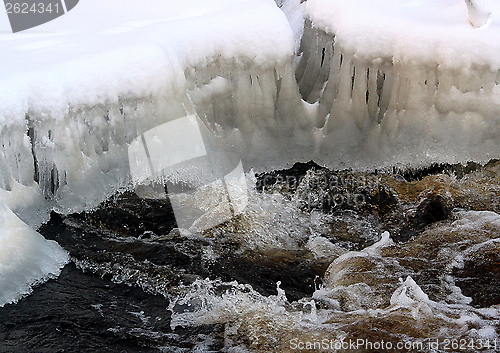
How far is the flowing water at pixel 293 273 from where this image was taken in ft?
9.03

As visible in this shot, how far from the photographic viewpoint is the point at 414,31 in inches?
160

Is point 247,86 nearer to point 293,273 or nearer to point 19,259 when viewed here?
point 293,273

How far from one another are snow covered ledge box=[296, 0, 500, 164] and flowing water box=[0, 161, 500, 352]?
0.87 feet

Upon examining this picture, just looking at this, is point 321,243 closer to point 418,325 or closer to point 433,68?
point 418,325

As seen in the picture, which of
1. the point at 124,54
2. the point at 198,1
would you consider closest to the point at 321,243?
the point at 124,54

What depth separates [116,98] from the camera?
11.8ft

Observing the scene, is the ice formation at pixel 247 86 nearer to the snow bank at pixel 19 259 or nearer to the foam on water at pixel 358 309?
the snow bank at pixel 19 259

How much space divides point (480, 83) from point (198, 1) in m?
2.32

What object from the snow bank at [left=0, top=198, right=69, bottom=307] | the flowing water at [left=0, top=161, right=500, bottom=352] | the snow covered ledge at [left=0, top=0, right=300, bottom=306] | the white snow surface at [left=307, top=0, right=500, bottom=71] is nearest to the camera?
the flowing water at [left=0, top=161, right=500, bottom=352]

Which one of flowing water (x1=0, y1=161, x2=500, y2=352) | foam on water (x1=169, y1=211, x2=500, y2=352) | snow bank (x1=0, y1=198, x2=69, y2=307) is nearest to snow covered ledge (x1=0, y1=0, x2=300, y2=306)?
snow bank (x1=0, y1=198, x2=69, y2=307)

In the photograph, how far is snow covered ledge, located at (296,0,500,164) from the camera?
4.01 m

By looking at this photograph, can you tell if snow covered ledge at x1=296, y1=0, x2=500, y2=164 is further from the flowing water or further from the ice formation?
the flowing water

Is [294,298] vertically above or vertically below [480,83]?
below

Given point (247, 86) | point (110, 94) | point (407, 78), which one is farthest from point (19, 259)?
point (407, 78)
